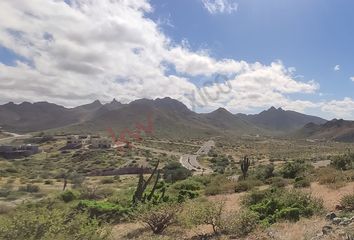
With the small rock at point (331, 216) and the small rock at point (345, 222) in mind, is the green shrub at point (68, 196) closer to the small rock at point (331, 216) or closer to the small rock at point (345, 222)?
the small rock at point (331, 216)

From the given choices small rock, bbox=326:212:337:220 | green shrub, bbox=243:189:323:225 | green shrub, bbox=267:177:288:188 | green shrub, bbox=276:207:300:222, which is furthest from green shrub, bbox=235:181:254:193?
small rock, bbox=326:212:337:220

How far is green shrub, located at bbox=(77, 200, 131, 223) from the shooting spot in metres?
19.9

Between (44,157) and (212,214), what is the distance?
8910 cm

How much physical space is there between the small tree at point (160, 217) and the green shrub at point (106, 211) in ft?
13.7

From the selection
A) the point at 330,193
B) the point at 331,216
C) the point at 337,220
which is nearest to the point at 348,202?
the point at 331,216

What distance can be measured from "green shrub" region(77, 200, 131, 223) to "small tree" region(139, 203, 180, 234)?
4189mm

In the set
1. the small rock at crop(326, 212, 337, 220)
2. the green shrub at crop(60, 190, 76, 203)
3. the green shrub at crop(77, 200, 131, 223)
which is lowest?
the green shrub at crop(60, 190, 76, 203)

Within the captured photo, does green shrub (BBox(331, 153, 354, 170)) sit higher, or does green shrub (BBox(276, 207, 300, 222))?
green shrub (BBox(331, 153, 354, 170))

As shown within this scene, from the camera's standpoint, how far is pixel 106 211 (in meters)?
20.4

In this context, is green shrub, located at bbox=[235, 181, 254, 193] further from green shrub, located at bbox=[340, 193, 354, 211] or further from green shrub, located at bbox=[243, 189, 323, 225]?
green shrub, located at bbox=[340, 193, 354, 211]

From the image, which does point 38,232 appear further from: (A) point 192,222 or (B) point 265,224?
(B) point 265,224

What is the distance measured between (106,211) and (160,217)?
5856mm

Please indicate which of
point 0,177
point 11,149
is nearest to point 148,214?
point 0,177

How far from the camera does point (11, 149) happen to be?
107 metres
